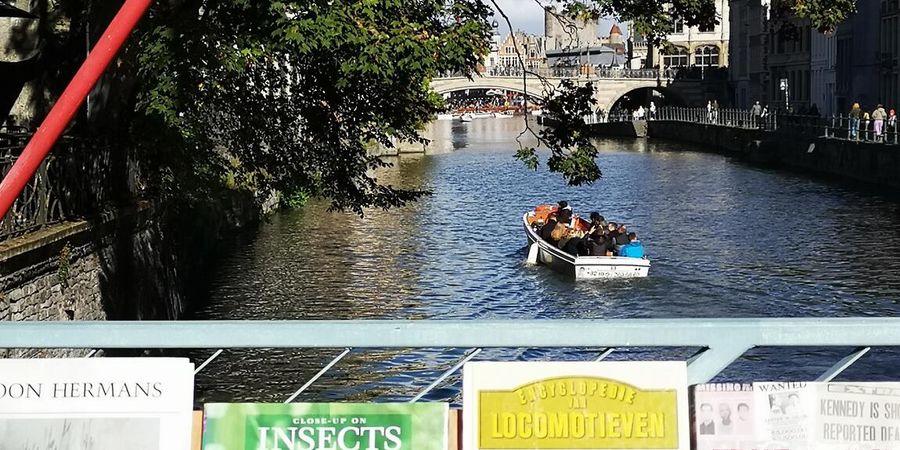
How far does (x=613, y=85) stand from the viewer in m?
102

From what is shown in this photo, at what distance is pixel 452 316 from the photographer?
21703 millimetres

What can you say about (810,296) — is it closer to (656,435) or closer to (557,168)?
(557,168)

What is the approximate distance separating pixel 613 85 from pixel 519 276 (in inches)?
3047

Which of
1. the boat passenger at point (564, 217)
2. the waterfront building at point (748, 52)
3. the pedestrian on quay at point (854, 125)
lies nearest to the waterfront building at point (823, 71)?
the waterfront building at point (748, 52)

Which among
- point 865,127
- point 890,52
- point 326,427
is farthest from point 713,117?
point 326,427

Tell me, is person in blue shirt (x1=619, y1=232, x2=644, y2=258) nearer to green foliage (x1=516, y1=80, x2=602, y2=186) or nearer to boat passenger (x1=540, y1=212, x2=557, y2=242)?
boat passenger (x1=540, y1=212, x2=557, y2=242)

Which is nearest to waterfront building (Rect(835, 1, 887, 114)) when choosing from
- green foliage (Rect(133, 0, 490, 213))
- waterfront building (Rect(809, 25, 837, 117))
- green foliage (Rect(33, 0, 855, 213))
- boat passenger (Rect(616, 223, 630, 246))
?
waterfront building (Rect(809, 25, 837, 117))

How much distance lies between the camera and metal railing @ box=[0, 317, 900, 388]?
398 cm

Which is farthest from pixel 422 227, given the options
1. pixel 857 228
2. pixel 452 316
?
pixel 452 316

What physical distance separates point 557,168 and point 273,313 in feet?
24.9

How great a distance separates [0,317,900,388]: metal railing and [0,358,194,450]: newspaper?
0.16 m

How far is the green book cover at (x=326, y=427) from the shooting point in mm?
3803

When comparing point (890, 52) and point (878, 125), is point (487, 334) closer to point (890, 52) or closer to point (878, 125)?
point (878, 125)

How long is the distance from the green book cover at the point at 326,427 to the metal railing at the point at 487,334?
22 cm
